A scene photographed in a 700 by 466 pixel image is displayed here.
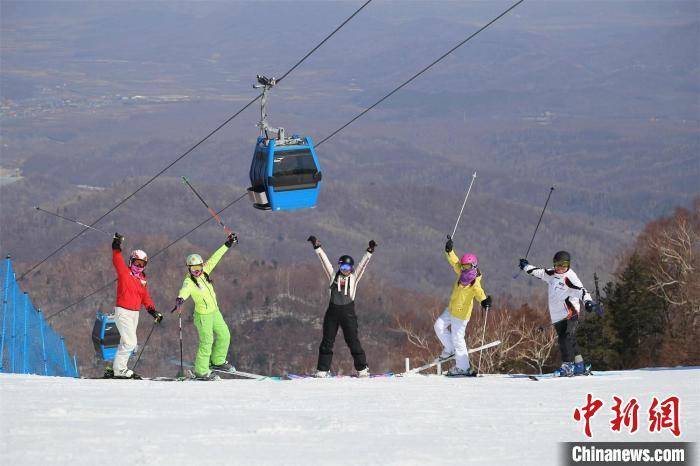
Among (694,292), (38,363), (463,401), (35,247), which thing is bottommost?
(35,247)

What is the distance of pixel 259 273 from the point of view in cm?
14788

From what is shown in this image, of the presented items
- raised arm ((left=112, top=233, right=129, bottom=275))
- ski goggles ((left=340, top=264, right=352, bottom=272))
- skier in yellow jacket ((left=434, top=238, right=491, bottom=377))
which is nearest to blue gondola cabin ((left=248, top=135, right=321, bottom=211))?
ski goggles ((left=340, top=264, right=352, bottom=272))

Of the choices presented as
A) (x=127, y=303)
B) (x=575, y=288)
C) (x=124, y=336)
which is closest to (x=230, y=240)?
(x=127, y=303)

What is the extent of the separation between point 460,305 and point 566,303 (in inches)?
46.8

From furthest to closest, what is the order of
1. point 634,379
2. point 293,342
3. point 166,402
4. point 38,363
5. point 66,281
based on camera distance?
point 66,281, point 293,342, point 38,363, point 634,379, point 166,402

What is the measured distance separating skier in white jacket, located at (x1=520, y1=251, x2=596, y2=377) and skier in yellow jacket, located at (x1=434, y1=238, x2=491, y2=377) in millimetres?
579

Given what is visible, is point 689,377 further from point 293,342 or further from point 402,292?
point 402,292

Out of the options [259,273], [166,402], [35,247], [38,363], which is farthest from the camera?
[35,247]

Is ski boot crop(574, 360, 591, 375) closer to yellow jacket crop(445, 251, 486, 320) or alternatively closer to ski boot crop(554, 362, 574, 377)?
ski boot crop(554, 362, 574, 377)

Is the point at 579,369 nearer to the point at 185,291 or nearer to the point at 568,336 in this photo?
the point at 568,336

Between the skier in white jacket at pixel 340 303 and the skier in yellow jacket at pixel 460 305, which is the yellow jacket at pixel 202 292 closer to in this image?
the skier in white jacket at pixel 340 303

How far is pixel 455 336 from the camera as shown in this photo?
1358cm

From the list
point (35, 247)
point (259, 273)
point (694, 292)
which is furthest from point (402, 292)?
point (694, 292)

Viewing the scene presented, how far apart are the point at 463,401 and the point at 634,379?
9.52 ft
